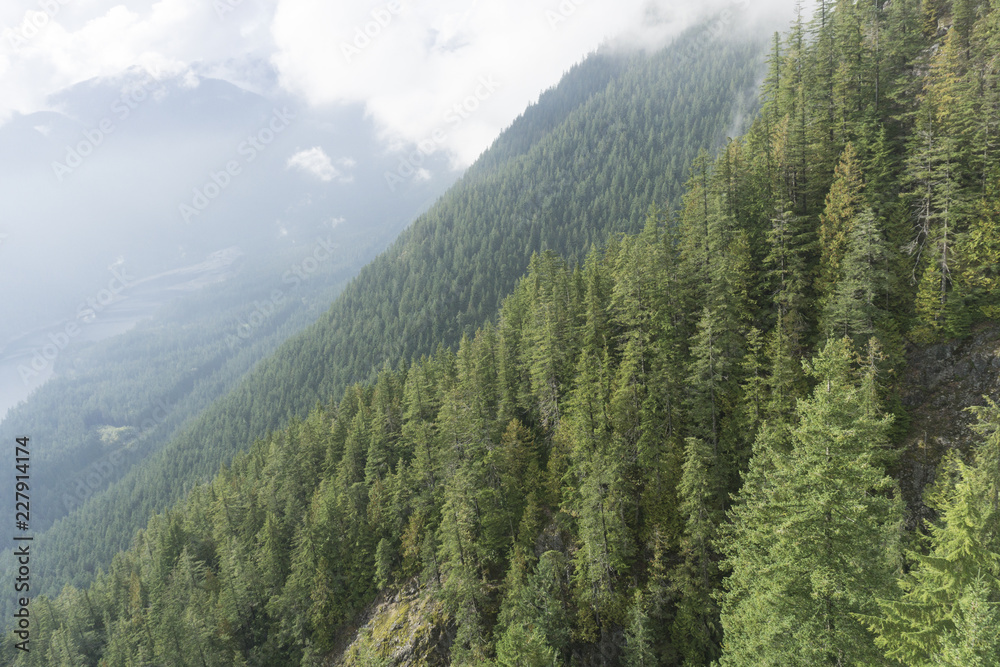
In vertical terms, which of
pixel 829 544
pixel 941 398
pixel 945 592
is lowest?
pixel 941 398

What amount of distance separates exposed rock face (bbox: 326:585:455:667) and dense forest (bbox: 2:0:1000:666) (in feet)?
1.92

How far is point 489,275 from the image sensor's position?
585 ft

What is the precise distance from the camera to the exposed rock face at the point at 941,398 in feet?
94.5

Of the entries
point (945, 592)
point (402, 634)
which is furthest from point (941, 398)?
point (402, 634)

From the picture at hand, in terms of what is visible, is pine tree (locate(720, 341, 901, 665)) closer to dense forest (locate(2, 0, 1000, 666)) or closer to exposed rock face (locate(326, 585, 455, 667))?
dense forest (locate(2, 0, 1000, 666))

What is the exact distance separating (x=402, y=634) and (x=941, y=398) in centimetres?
4822

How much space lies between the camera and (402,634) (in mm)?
44781

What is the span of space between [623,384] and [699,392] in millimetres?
5514

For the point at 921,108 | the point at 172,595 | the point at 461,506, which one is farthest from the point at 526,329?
the point at 172,595

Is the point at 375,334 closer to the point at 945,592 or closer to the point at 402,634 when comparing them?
the point at 402,634

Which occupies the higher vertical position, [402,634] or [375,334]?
[375,334]

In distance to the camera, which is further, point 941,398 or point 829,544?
point 941,398

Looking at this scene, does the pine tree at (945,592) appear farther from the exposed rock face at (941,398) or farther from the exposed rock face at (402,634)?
the exposed rock face at (402,634)

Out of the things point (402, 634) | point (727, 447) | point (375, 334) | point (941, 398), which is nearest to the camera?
point (941, 398)
